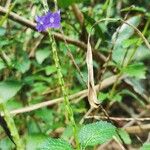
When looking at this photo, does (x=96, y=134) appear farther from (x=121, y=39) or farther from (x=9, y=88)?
(x=121, y=39)

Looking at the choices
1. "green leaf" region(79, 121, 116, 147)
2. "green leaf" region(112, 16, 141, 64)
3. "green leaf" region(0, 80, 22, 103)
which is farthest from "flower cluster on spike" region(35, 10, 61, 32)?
"green leaf" region(112, 16, 141, 64)

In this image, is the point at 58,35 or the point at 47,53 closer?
the point at 58,35

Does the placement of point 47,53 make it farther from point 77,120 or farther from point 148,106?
point 148,106

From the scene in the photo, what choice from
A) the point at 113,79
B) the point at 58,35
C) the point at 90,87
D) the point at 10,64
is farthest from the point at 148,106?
the point at 90,87

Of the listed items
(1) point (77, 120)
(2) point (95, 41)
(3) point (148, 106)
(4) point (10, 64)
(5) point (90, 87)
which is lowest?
(3) point (148, 106)

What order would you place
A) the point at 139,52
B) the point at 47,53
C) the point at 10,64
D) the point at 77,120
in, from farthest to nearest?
the point at 139,52 < the point at 47,53 < the point at 77,120 < the point at 10,64

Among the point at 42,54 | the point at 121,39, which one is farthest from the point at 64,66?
the point at 121,39

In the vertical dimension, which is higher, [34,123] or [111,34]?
Result: [111,34]
